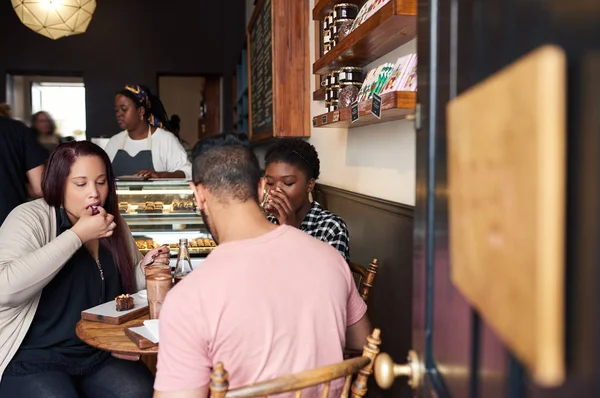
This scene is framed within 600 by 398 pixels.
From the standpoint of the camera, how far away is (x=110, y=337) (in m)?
1.82

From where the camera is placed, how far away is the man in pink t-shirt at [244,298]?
116 cm

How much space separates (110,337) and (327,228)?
1.00m

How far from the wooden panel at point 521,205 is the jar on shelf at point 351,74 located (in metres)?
1.87

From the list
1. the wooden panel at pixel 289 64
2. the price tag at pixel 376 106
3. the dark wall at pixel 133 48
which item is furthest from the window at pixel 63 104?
the price tag at pixel 376 106

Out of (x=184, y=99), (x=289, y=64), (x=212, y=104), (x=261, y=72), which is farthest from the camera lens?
(x=184, y=99)

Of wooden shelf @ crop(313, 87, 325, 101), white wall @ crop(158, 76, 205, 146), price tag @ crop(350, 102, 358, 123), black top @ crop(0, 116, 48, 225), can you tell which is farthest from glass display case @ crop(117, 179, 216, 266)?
white wall @ crop(158, 76, 205, 146)

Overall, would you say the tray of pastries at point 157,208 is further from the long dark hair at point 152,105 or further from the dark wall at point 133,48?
the dark wall at point 133,48

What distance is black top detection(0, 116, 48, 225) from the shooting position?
2.89 m

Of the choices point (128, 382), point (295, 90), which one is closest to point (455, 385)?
point (128, 382)

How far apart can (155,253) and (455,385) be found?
178cm

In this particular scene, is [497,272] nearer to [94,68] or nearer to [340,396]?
[340,396]

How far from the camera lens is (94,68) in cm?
778

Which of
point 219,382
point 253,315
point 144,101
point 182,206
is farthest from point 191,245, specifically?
point 219,382

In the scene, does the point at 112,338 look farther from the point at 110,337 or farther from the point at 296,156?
the point at 296,156
